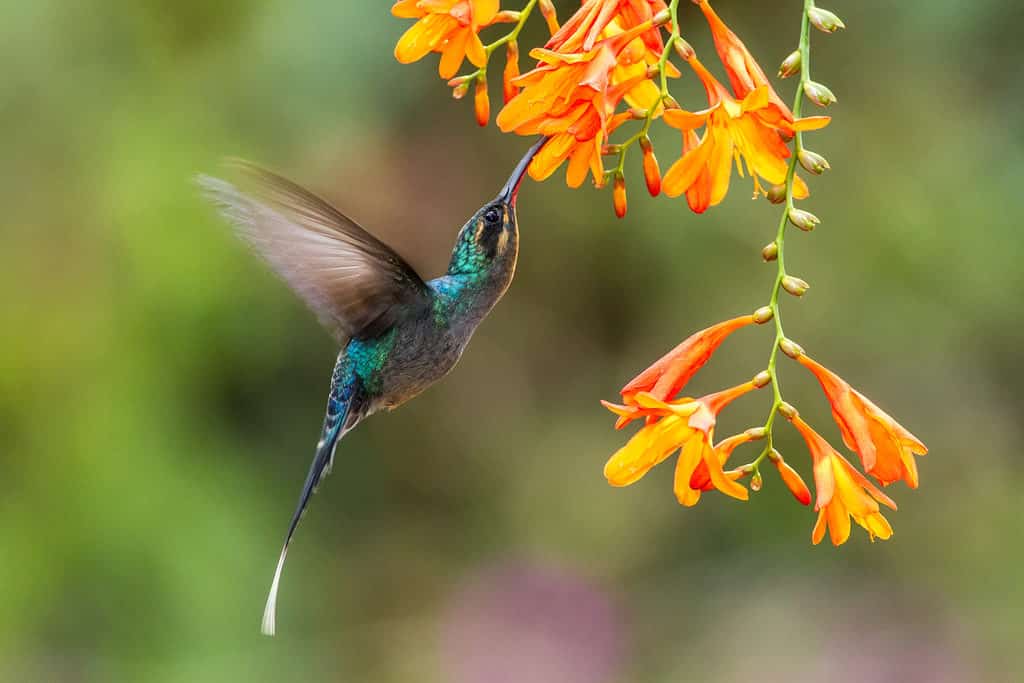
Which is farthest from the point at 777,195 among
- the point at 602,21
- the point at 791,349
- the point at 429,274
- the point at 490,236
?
the point at 429,274

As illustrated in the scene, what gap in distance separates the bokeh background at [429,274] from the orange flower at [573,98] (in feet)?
7.64

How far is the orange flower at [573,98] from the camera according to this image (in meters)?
1.32

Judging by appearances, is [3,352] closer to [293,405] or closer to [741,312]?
[293,405]

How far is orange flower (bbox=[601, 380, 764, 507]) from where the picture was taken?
140 cm

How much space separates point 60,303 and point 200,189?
8.16 ft

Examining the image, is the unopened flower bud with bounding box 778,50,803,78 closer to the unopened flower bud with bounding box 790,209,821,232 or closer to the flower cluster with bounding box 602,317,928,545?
the unopened flower bud with bounding box 790,209,821,232

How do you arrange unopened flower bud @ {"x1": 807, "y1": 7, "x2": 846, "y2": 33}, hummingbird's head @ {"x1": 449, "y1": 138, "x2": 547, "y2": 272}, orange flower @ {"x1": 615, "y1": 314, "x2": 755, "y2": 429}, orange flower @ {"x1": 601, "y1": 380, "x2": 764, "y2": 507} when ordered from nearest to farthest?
unopened flower bud @ {"x1": 807, "y1": 7, "x2": 846, "y2": 33} < orange flower @ {"x1": 601, "y1": 380, "x2": 764, "y2": 507} < orange flower @ {"x1": 615, "y1": 314, "x2": 755, "y2": 429} < hummingbird's head @ {"x1": 449, "y1": 138, "x2": 547, "y2": 272}

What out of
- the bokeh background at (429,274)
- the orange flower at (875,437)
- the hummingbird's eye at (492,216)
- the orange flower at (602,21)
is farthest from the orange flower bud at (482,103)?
the bokeh background at (429,274)

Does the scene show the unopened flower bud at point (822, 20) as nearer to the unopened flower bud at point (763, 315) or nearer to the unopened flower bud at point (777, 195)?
the unopened flower bud at point (777, 195)

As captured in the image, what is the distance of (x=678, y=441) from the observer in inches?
57.6

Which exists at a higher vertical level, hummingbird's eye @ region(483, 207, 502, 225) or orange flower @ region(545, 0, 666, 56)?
orange flower @ region(545, 0, 666, 56)

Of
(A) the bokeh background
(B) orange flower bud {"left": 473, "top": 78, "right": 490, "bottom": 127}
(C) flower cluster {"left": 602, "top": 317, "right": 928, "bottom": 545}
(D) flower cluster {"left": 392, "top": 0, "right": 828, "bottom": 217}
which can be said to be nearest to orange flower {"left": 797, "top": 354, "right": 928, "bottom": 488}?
(C) flower cluster {"left": 602, "top": 317, "right": 928, "bottom": 545}

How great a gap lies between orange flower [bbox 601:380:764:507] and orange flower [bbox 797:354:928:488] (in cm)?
14

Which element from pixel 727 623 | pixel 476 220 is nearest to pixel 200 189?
pixel 476 220
